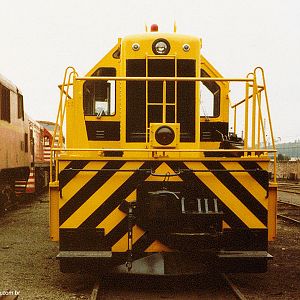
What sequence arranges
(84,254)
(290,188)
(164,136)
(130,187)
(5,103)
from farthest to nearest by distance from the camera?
(290,188) < (5,103) < (164,136) < (130,187) < (84,254)

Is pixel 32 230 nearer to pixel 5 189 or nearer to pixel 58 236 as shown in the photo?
pixel 5 189

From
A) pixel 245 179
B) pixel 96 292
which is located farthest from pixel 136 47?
pixel 96 292

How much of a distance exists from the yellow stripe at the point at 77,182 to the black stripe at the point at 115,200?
0.94 feet

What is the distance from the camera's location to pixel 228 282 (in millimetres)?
6047

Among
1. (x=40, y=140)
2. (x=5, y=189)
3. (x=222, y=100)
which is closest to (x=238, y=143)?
(x=222, y=100)

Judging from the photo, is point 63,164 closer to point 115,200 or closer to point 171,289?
point 115,200

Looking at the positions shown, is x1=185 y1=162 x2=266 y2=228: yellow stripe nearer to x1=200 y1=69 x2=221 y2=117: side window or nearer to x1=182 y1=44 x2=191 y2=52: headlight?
x1=200 y1=69 x2=221 y2=117: side window

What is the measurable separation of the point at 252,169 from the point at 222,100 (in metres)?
1.70

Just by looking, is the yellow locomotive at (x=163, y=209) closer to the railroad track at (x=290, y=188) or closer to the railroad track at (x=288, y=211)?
the railroad track at (x=288, y=211)

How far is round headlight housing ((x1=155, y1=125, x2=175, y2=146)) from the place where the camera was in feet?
20.0

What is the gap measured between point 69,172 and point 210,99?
2.34m

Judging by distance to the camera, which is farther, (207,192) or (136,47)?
(136,47)

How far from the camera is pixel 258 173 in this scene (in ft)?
19.0

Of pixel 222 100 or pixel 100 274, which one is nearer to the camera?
pixel 100 274
